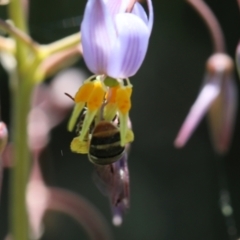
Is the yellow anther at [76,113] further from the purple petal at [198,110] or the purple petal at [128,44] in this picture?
the purple petal at [198,110]

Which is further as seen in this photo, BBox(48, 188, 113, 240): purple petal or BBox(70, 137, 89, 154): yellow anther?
BBox(48, 188, 113, 240): purple petal

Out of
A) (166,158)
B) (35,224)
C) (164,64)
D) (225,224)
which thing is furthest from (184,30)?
(35,224)

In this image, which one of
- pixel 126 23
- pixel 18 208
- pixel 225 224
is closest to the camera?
pixel 126 23

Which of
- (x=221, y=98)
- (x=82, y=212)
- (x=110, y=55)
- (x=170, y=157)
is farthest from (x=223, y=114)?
(x=170, y=157)

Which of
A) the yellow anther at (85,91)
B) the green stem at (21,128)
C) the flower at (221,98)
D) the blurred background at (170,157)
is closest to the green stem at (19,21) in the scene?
the green stem at (21,128)

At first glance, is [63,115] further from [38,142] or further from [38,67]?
[38,67]

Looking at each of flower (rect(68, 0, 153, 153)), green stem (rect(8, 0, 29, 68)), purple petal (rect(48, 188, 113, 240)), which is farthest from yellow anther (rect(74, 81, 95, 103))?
purple petal (rect(48, 188, 113, 240))

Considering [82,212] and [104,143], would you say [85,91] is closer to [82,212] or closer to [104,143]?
[104,143]

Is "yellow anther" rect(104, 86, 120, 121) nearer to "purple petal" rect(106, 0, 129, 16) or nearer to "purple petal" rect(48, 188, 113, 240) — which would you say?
"purple petal" rect(106, 0, 129, 16)
